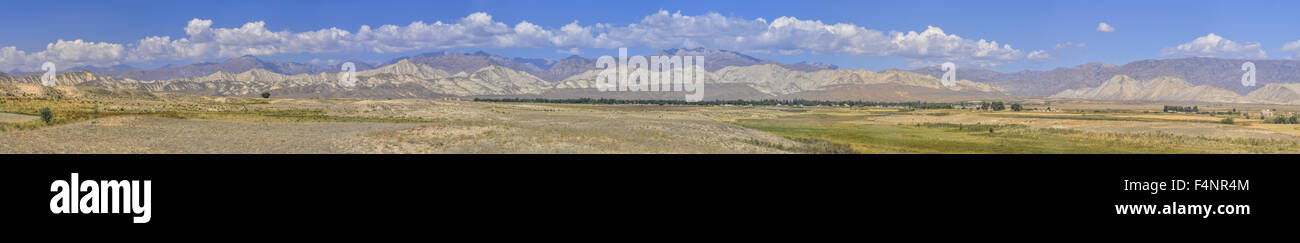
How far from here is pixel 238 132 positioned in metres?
47.9

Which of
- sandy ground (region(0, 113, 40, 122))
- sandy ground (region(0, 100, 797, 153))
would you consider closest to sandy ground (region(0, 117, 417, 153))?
sandy ground (region(0, 100, 797, 153))

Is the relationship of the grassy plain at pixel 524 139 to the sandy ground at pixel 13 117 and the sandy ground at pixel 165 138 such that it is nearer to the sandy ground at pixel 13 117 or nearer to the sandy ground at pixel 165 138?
the sandy ground at pixel 165 138

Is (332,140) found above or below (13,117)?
below

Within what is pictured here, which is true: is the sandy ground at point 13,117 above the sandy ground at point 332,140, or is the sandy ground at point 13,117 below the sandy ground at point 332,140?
above

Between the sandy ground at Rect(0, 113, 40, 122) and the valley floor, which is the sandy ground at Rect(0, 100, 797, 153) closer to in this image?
the valley floor

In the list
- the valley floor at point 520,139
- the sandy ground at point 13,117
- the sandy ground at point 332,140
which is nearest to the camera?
the sandy ground at point 332,140

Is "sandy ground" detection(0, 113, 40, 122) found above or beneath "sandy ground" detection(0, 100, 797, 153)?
above

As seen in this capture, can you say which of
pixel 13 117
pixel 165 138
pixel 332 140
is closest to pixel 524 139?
pixel 332 140

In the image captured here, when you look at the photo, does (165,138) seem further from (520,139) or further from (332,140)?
(520,139)

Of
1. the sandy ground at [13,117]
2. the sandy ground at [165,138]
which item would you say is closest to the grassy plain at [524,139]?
the sandy ground at [165,138]

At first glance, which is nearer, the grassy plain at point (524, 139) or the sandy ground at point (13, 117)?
the grassy plain at point (524, 139)

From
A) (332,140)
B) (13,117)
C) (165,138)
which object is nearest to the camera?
(165,138)
